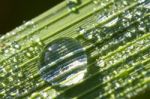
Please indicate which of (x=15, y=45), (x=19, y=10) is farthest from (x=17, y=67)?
(x=19, y=10)

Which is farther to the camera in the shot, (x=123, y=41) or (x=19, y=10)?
(x=19, y=10)

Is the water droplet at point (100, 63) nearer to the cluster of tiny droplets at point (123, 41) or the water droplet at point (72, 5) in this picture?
the cluster of tiny droplets at point (123, 41)

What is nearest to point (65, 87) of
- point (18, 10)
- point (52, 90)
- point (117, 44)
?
point (52, 90)

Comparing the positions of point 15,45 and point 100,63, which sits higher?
point 15,45

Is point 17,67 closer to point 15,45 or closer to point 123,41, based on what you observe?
point 15,45

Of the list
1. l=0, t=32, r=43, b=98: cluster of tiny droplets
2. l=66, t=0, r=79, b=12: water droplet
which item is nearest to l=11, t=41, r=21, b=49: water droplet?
l=0, t=32, r=43, b=98: cluster of tiny droplets

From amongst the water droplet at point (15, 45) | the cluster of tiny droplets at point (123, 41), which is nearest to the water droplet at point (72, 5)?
the cluster of tiny droplets at point (123, 41)

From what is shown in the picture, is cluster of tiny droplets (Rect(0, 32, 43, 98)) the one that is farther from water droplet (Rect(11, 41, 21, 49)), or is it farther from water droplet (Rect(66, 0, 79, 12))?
water droplet (Rect(66, 0, 79, 12))
